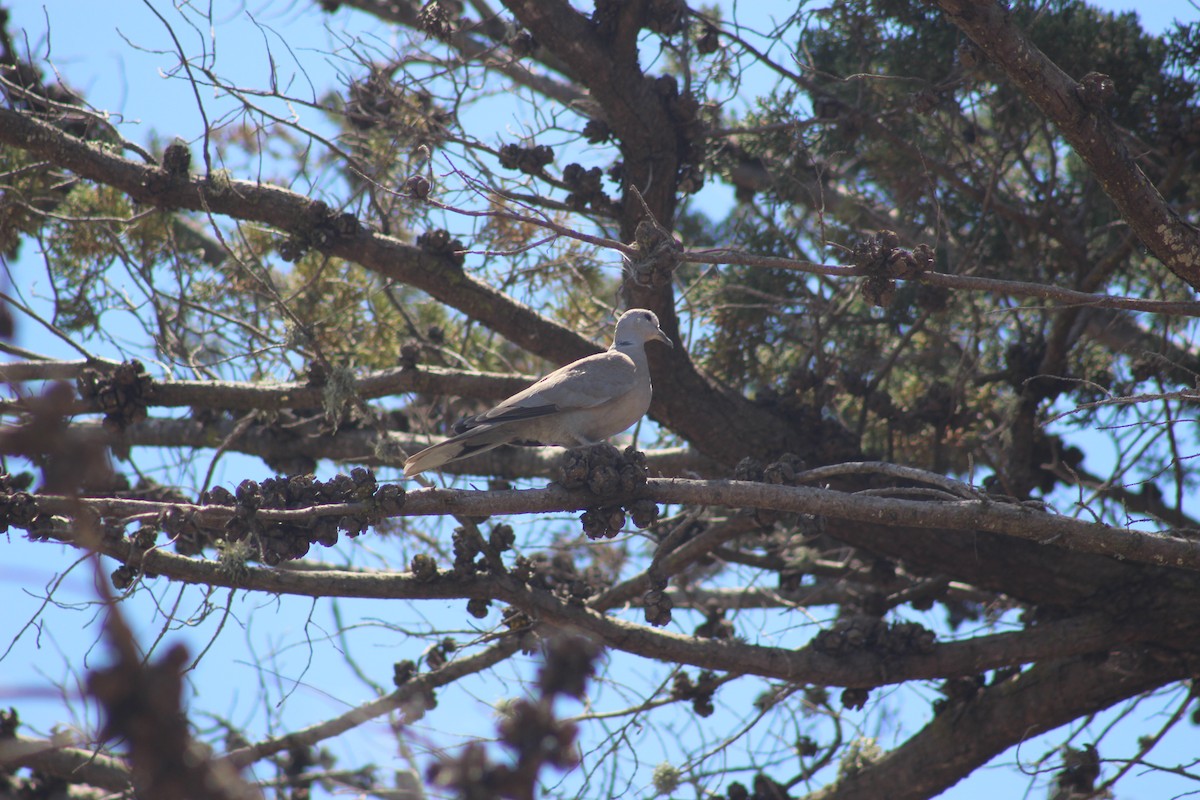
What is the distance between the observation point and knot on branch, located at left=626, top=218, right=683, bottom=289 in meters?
3.34

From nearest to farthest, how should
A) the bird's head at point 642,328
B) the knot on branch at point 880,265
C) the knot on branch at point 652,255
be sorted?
the knot on branch at point 880,265 < the knot on branch at point 652,255 < the bird's head at point 642,328

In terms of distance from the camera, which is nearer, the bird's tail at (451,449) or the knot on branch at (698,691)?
the bird's tail at (451,449)

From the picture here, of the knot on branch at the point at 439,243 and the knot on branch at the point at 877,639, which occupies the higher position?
the knot on branch at the point at 439,243

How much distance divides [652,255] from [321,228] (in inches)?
63.6

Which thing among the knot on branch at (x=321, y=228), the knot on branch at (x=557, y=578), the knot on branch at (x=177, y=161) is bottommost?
the knot on branch at (x=557, y=578)

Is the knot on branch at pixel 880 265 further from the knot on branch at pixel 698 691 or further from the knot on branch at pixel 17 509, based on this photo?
the knot on branch at pixel 17 509

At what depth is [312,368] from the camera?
4.35 m

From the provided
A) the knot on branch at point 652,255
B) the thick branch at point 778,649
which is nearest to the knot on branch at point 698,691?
the thick branch at point 778,649

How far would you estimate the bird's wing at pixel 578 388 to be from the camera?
13.6 ft

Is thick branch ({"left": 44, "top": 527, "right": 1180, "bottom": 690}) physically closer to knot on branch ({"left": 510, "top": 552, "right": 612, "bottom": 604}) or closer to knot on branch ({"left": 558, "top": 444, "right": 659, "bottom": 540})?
knot on branch ({"left": 510, "top": 552, "right": 612, "bottom": 604})

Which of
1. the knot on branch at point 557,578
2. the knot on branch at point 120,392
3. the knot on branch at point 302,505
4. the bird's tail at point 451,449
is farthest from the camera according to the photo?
the knot on branch at point 120,392

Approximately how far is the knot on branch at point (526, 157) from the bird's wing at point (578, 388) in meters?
0.88

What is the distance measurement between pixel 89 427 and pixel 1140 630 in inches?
189

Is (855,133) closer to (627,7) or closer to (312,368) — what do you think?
(627,7)
